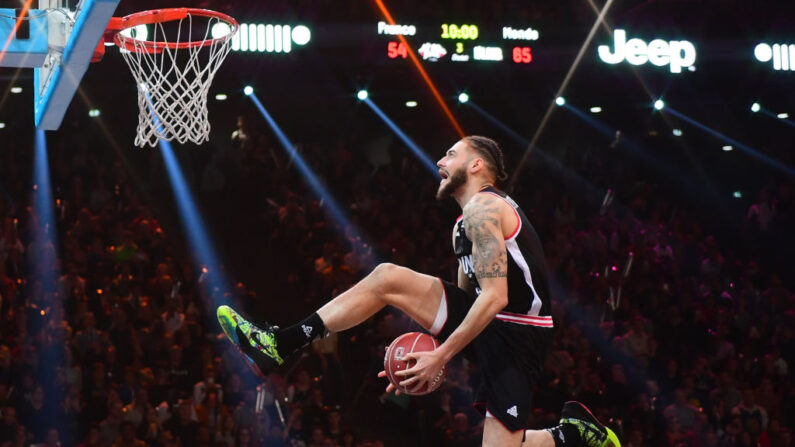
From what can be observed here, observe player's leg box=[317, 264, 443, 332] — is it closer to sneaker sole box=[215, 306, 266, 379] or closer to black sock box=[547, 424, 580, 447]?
sneaker sole box=[215, 306, 266, 379]

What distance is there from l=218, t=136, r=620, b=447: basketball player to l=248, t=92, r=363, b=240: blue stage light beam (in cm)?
959

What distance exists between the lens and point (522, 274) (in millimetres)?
5445

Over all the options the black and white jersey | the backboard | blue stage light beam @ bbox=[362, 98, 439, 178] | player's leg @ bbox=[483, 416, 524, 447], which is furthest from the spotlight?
player's leg @ bbox=[483, 416, 524, 447]

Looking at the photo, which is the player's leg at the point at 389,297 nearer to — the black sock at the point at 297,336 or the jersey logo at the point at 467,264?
the black sock at the point at 297,336

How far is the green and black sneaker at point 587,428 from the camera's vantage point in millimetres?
6090

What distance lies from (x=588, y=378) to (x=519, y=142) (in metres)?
8.61

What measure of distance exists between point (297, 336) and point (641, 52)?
35.7 ft

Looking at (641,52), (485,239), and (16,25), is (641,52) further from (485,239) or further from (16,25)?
(485,239)

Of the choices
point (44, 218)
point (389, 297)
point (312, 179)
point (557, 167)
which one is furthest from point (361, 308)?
point (557, 167)

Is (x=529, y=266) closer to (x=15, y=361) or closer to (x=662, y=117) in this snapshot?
(x=15, y=361)

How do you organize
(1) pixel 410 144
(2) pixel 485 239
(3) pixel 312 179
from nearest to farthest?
(2) pixel 485 239, (3) pixel 312 179, (1) pixel 410 144

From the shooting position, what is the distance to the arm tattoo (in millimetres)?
5223

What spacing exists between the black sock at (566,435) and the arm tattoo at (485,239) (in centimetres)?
129

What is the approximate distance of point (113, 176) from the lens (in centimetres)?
1518
